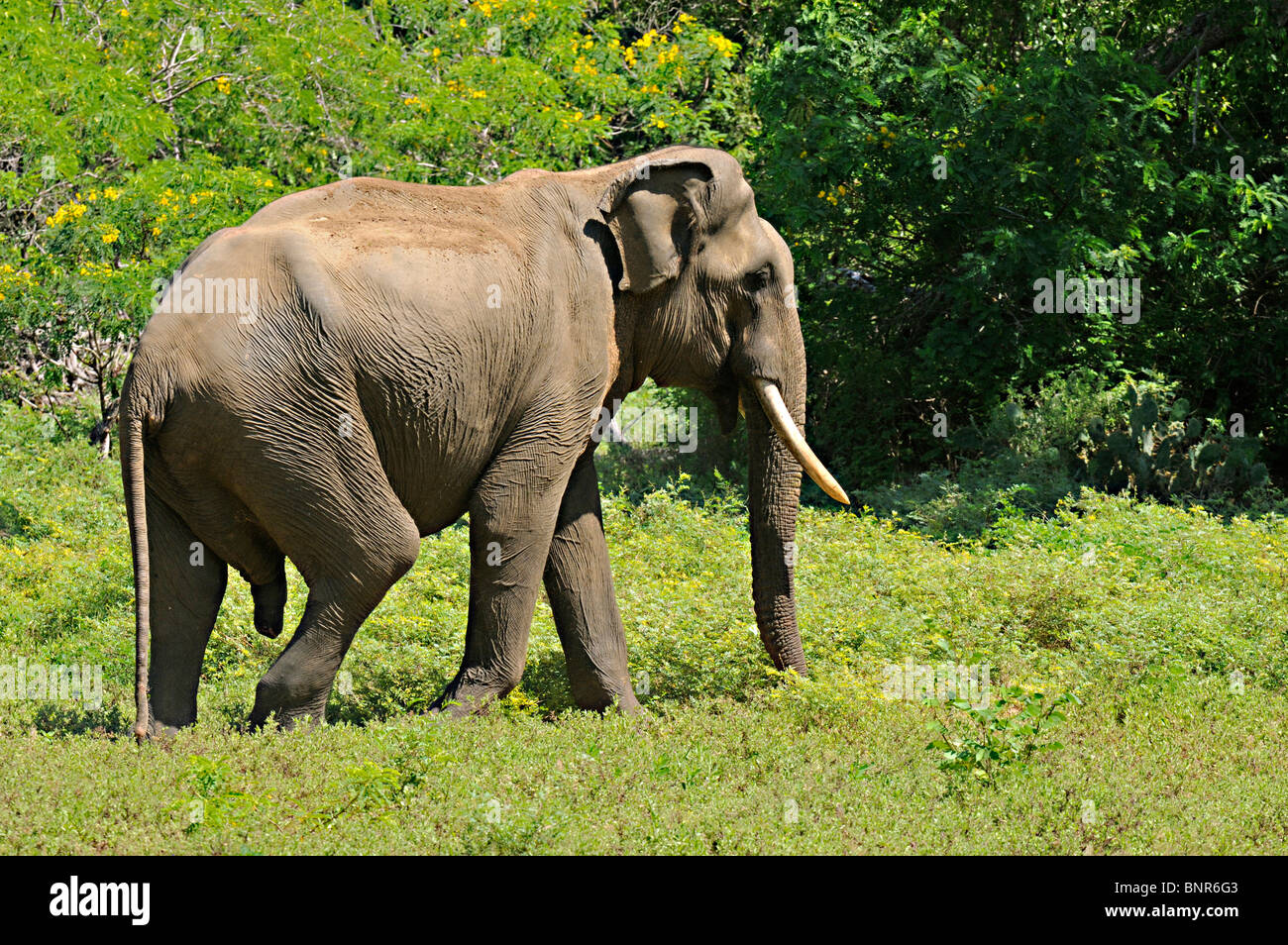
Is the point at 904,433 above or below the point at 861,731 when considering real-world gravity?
above

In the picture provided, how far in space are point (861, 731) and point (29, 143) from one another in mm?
9333

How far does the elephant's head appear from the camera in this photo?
6.86 metres

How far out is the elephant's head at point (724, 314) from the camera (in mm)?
6859

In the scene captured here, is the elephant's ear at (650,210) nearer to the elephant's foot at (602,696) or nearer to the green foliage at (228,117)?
the elephant's foot at (602,696)

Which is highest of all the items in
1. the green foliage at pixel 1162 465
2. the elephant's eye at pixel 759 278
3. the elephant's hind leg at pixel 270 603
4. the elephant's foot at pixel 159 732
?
the elephant's eye at pixel 759 278

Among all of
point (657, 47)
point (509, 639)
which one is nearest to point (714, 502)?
point (657, 47)

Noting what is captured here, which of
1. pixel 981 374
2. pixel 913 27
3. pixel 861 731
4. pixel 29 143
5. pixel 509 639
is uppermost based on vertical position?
pixel 913 27

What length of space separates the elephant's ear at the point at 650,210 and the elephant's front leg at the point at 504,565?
953 mm

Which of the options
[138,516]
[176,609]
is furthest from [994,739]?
[138,516]

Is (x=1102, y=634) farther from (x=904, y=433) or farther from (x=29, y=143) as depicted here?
(x=29, y=143)

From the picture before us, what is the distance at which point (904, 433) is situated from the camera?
16.3 metres

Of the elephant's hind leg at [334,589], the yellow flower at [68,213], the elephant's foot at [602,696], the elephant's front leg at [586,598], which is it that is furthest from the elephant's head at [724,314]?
the yellow flower at [68,213]

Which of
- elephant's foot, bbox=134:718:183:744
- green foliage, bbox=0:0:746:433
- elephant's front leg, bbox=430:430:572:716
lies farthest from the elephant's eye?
green foliage, bbox=0:0:746:433

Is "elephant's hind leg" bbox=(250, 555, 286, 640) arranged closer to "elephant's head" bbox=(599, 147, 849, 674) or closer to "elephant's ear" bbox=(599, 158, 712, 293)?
"elephant's head" bbox=(599, 147, 849, 674)
